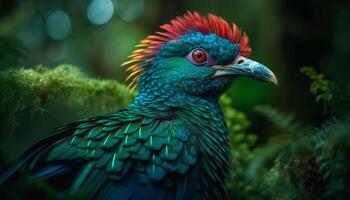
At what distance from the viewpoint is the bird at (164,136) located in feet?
13.8

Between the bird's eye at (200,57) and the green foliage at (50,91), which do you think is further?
the bird's eye at (200,57)

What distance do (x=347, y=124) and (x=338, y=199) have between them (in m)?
0.57

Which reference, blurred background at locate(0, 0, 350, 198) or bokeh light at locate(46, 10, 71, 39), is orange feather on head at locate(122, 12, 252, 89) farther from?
bokeh light at locate(46, 10, 71, 39)

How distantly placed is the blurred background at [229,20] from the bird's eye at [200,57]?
4.59 m

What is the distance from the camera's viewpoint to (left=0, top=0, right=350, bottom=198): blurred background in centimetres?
995

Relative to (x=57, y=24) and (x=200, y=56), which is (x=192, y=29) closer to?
(x=200, y=56)

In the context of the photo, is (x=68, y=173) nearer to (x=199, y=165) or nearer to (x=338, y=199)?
(x=199, y=165)

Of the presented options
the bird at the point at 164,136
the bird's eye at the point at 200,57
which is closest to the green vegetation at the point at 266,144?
the bird at the point at 164,136

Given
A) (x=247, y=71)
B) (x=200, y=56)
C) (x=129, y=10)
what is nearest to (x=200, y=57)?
(x=200, y=56)

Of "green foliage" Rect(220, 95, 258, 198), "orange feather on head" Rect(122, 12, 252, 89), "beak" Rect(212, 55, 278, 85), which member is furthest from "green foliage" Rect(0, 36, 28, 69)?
"green foliage" Rect(220, 95, 258, 198)

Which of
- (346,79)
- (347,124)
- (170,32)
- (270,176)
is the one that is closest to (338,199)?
(347,124)

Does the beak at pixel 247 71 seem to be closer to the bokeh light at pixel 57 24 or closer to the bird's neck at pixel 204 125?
the bird's neck at pixel 204 125

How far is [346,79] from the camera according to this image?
14.3ft

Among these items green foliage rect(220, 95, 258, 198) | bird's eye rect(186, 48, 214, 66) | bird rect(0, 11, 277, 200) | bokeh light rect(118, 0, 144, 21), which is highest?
bokeh light rect(118, 0, 144, 21)
